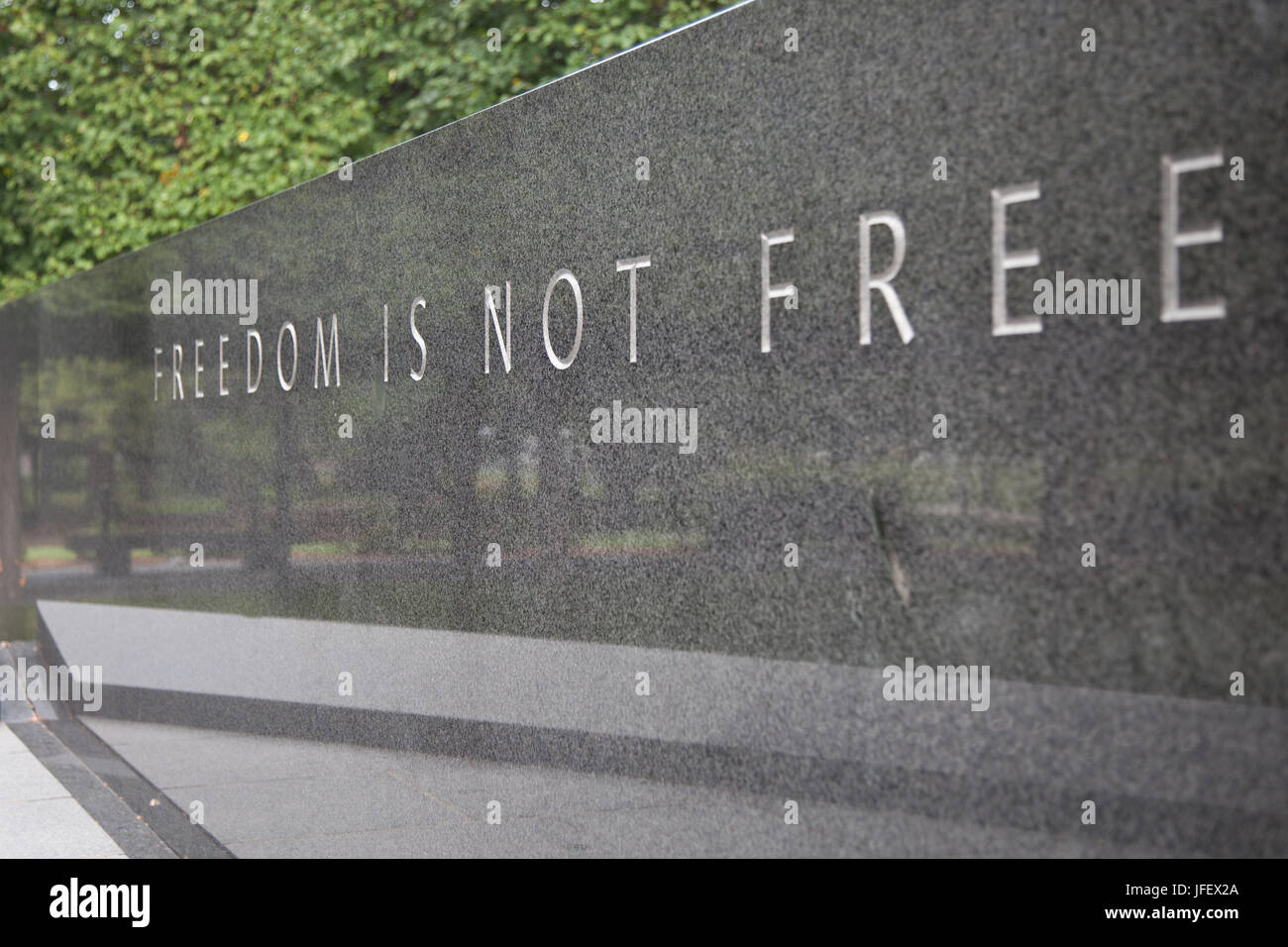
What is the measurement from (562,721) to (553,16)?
965 centimetres

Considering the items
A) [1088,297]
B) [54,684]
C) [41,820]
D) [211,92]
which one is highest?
[211,92]

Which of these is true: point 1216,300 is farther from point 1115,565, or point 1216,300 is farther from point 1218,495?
point 1115,565

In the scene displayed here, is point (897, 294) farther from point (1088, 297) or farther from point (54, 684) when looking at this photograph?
point (54, 684)

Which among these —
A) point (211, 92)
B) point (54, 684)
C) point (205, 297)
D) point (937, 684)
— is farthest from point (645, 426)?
point (211, 92)

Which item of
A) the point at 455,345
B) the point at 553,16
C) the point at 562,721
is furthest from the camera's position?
the point at 553,16

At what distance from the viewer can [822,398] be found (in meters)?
3.58

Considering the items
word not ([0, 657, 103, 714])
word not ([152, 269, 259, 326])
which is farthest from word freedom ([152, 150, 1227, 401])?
word not ([0, 657, 103, 714])

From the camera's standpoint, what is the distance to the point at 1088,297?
9.46 feet

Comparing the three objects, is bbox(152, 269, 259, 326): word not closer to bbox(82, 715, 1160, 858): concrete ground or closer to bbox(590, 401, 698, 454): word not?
bbox(82, 715, 1160, 858): concrete ground

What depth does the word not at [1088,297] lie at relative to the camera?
2.80 m
